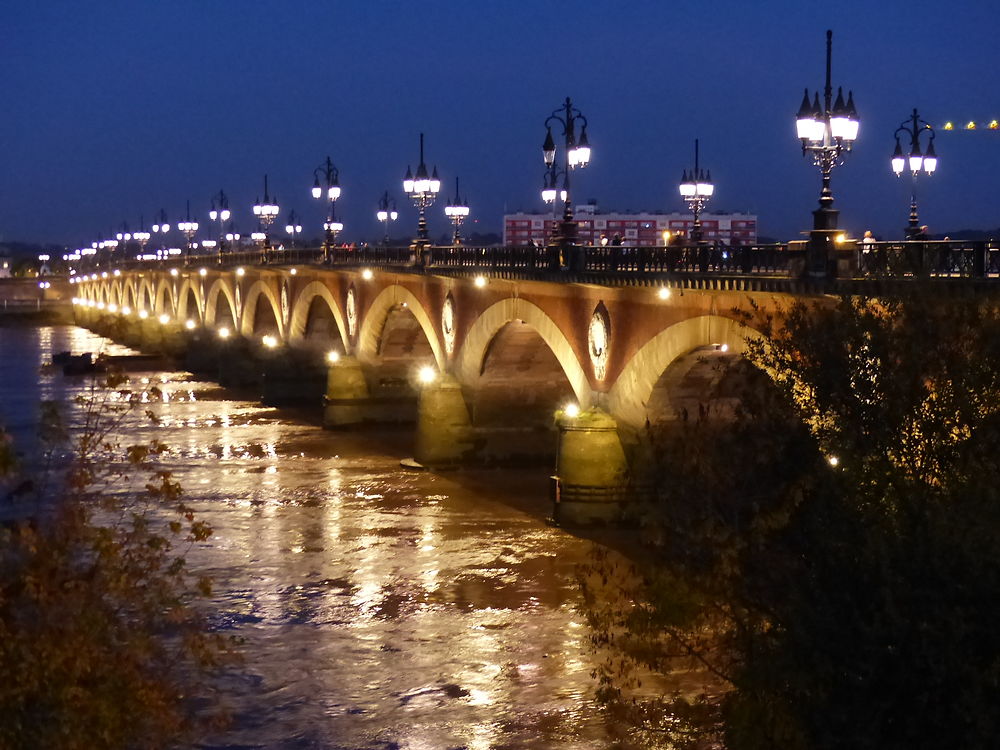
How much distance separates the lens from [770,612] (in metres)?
11.1

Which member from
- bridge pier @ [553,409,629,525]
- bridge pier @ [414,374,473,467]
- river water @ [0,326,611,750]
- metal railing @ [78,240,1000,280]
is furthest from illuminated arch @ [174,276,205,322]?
bridge pier @ [553,409,629,525]

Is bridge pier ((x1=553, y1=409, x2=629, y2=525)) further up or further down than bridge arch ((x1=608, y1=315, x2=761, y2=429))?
further down

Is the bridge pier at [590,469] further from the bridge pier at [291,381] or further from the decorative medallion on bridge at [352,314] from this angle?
the bridge pier at [291,381]

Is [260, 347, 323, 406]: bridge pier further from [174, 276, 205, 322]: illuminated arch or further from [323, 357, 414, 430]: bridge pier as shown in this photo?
[174, 276, 205, 322]: illuminated arch

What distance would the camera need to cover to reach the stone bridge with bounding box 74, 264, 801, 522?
24.4 meters

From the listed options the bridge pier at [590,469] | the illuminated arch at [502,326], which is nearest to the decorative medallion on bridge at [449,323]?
the illuminated arch at [502,326]

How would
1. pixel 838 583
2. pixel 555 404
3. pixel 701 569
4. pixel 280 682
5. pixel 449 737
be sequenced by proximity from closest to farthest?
pixel 838 583 → pixel 701 569 → pixel 449 737 → pixel 280 682 → pixel 555 404

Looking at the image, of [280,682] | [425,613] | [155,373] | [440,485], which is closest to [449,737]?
[280,682]

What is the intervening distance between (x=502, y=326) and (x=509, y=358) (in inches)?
54.1

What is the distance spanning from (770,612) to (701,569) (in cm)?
66

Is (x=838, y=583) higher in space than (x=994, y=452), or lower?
lower

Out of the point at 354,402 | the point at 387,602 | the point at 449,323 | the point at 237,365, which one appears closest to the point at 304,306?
the point at 237,365

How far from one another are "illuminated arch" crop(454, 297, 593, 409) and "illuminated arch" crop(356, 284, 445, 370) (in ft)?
8.66

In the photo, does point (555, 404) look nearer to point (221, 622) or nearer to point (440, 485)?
point (440, 485)
